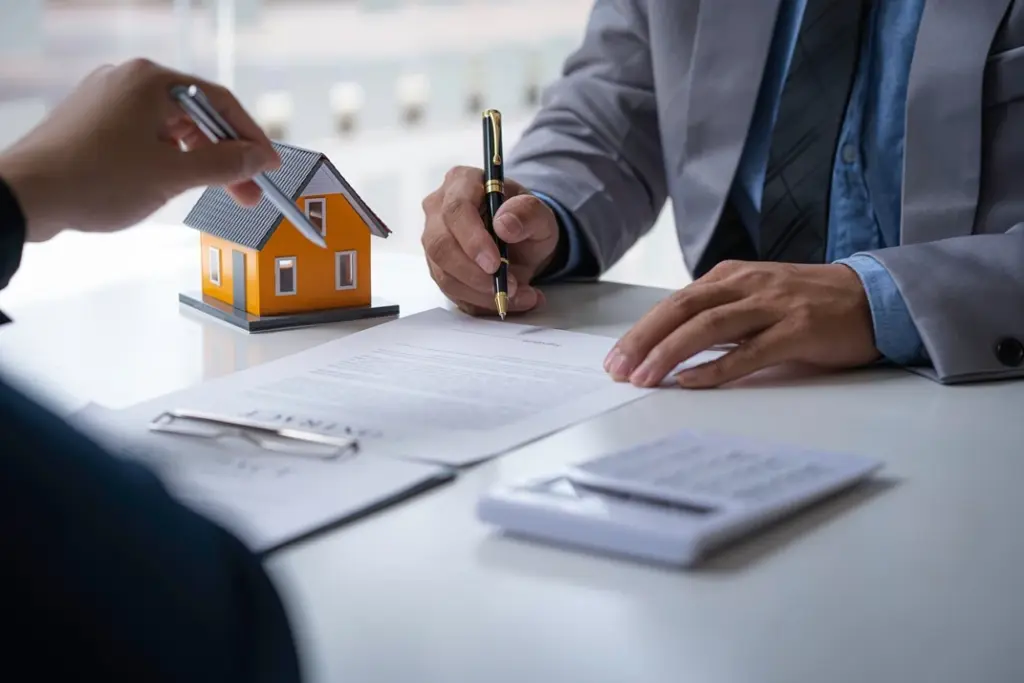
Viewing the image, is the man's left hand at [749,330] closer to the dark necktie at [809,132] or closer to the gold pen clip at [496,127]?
the gold pen clip at [496,127]

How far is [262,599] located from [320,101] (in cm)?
323

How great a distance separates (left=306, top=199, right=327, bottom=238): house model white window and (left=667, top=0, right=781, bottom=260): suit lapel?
48cm

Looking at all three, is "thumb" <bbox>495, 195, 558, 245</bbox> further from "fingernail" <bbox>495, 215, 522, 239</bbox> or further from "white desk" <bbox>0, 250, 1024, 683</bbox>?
"white desk" <bbox>0, 250, 1024, 683</bbox>

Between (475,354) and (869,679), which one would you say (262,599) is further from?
(475,354)

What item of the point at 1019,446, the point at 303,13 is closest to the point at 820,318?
the point at 1019,446

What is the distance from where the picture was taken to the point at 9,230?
72 cm

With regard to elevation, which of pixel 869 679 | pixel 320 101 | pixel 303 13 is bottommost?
pixel 869 679

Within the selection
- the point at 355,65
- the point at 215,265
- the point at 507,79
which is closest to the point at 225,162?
the point at 215,265

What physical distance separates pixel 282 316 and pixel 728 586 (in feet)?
2.05

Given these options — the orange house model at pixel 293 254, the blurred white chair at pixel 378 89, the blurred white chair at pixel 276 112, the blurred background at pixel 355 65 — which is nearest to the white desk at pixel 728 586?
the orange house model at pixel 293 254

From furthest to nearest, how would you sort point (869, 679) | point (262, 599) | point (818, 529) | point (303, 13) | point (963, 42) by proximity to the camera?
point (303, 13) < point (963, 42) < point (818, 529) < point (869, 679) < point (262, 599)

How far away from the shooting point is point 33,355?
1.07m

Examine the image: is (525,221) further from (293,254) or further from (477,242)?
(293,254)

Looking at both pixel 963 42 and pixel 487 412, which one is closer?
pixel 487 412
